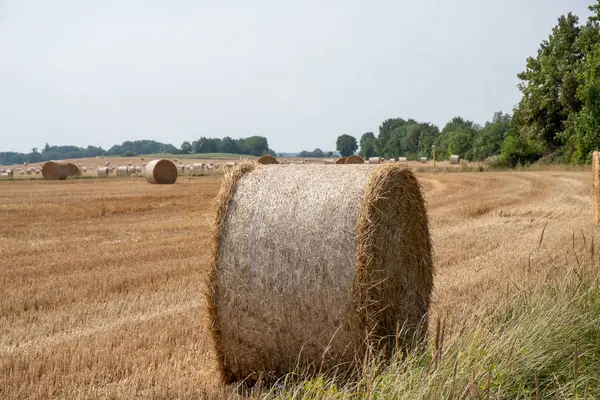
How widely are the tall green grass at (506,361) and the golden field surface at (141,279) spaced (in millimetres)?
431

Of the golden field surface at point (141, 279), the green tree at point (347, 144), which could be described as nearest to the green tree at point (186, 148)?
the green tree at point (347, 144)

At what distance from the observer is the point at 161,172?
2773 cm

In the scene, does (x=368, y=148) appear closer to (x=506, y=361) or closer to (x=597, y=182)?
(x=597, y=182)

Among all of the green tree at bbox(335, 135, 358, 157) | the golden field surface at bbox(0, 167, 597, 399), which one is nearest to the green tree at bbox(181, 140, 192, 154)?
the green tree at bbox(335, 135, 358, 157)

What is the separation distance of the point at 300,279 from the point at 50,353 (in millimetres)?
2229

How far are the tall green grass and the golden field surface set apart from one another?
1.41 feet

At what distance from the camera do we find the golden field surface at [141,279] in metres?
5.22

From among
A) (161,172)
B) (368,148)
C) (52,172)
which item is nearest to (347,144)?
(368,148)

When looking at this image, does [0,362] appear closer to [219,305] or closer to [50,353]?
[50,353]

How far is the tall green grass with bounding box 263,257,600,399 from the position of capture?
12.0ft

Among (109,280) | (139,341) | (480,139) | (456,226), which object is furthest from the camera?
(480,139)

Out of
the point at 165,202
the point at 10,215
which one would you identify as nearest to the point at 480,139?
the point at 165,202

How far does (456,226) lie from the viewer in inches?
514

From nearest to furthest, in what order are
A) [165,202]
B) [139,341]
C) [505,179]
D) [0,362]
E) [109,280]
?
[0,362]
[139,341]
[109,280]
[165,202]
[505,179]
